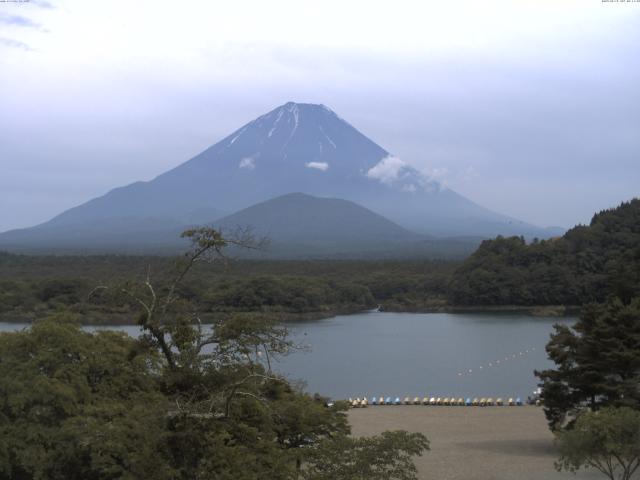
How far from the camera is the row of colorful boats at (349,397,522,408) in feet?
68.6

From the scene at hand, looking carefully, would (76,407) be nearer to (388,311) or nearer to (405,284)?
(388,311)

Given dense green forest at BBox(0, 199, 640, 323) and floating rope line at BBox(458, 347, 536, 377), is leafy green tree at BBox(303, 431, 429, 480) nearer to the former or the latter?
floating rope line at BBox(458, 347, 536, 377)

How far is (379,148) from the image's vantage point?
644 feet

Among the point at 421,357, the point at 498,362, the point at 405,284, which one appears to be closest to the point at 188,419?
A: the point at 498,362

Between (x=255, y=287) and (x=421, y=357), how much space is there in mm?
18039

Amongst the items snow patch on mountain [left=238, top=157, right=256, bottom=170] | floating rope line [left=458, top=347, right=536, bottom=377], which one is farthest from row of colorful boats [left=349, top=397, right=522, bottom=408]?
snow patch on mountain [left=238, top=157, right=256, bottom=170]

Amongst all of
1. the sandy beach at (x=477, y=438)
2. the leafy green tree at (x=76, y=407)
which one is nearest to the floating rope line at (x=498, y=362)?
the sandy beach at (x=477, y=438)

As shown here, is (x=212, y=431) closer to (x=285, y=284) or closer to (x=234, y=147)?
(x=285, y=284)

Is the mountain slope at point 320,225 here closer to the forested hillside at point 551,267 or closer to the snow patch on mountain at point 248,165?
the snow patch on mountain at point 248,165

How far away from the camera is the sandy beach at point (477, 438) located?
41.2 ft

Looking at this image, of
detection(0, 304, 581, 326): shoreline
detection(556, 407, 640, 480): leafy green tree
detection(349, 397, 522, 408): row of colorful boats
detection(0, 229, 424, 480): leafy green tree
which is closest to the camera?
detection(0, 229, 424, 480): leafy green tree

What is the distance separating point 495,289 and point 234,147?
140 m

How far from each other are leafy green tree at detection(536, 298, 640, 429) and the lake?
5214mm

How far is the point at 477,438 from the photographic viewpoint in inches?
623
